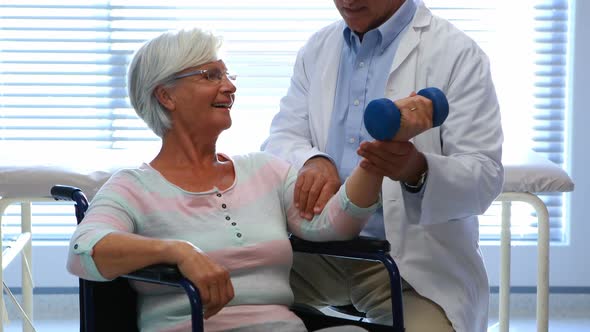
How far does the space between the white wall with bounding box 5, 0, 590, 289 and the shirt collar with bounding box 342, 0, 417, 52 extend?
1.80 metres

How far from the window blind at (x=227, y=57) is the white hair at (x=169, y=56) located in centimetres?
192

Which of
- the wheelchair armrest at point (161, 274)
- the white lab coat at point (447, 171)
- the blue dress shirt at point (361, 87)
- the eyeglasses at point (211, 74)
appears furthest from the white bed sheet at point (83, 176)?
the wheelchair armrest at point (161, 274)

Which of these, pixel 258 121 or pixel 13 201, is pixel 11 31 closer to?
pixel 258 121

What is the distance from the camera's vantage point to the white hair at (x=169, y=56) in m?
2.23

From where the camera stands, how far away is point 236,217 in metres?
2.24

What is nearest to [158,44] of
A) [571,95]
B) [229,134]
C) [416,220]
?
[416,220]

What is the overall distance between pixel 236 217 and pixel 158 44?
43cm

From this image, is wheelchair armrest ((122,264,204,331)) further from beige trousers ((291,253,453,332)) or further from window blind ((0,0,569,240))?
window blind ((0,0,569,240))

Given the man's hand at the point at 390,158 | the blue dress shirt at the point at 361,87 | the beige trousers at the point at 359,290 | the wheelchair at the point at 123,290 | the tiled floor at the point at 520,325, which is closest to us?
the man's hand at the point at 390,158

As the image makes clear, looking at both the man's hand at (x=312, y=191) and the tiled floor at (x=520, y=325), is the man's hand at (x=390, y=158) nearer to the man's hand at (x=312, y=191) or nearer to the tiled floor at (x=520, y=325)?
the man's hand at (x=312, y=191)

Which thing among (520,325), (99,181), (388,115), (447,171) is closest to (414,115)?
(388,115)

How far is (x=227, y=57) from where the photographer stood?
4.22 m

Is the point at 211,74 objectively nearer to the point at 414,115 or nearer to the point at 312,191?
the point at 312,191

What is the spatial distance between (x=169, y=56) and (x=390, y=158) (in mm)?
553
